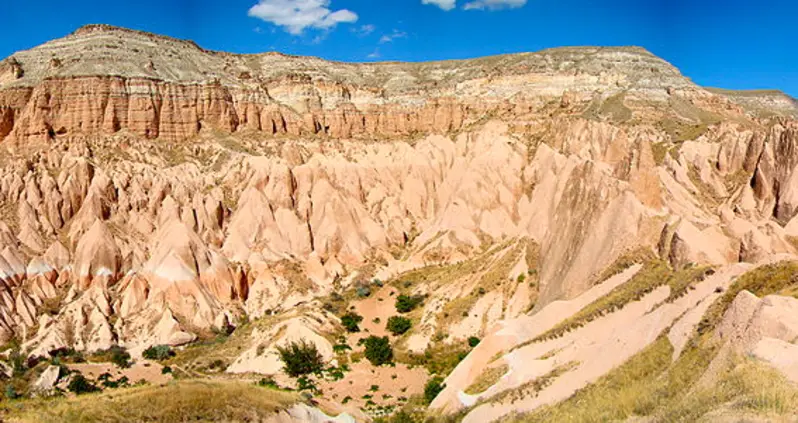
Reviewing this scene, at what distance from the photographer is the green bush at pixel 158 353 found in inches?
1390

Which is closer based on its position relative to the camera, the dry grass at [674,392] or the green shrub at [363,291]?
the dry grass at [674,392]

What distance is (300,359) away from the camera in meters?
30.8

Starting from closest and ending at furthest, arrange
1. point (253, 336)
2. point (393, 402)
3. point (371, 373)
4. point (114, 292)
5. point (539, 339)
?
point (539, 339), point (393, 402), point (371, 373), point (253, 336), point (114, 292)

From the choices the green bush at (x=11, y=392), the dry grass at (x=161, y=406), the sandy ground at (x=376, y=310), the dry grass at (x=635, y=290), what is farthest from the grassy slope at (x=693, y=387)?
the sandy ground at (x=376, y=310)

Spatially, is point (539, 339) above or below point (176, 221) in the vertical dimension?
below

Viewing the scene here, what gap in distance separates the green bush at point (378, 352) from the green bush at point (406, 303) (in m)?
4.48

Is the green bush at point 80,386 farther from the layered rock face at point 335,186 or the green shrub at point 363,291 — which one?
the green shrub at point 363,291

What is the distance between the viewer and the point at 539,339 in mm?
22609

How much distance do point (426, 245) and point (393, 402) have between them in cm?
1865

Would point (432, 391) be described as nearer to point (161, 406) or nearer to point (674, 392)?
point (161, 406)

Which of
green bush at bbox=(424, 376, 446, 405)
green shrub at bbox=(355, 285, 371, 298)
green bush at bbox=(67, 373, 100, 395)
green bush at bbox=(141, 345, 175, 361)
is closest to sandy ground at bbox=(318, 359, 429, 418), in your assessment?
green bush at bbox=(424, 376, 446, 405)

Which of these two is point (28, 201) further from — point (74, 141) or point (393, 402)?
point (393, 402)

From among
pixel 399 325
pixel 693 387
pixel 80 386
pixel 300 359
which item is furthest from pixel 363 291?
pixel 693 387

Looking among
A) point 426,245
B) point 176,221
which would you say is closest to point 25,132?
point 176,221
